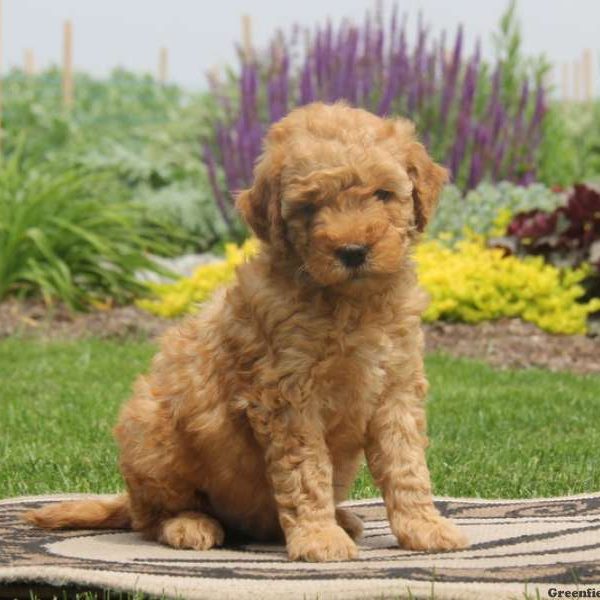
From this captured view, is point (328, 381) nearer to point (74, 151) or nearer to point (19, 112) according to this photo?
point (74, 151)

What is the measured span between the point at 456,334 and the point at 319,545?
22.3ft

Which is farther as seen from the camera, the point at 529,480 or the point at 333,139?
the point at 529,480

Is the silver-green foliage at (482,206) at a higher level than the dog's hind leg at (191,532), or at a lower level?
higher

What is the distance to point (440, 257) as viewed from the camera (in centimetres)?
1150

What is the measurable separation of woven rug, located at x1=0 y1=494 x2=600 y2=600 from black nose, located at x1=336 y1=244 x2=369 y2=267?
89 cm

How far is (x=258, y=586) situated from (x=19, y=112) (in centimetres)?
1556

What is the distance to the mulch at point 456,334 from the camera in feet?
32.6

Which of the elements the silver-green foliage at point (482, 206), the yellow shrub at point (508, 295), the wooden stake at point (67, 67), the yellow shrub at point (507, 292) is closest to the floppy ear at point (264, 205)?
the yellow shrub at point (507, 292)

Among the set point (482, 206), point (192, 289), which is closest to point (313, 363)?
point (192, 289)

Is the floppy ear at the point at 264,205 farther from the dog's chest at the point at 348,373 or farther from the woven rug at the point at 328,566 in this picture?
the woven rug at the point at 328,566

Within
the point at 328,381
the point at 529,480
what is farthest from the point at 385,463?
the point at 529,480

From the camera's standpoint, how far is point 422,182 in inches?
161

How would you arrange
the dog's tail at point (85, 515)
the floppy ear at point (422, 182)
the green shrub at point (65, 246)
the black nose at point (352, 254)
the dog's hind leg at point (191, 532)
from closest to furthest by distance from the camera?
the black nose at point (352, 254) → the floppy ear at point (422, 182) → the dog's hind leg at point (191, 532) → the dog's tail at point (85, 515) → the green shrub at point (65, 246)

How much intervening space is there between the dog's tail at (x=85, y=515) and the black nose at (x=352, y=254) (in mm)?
1473
